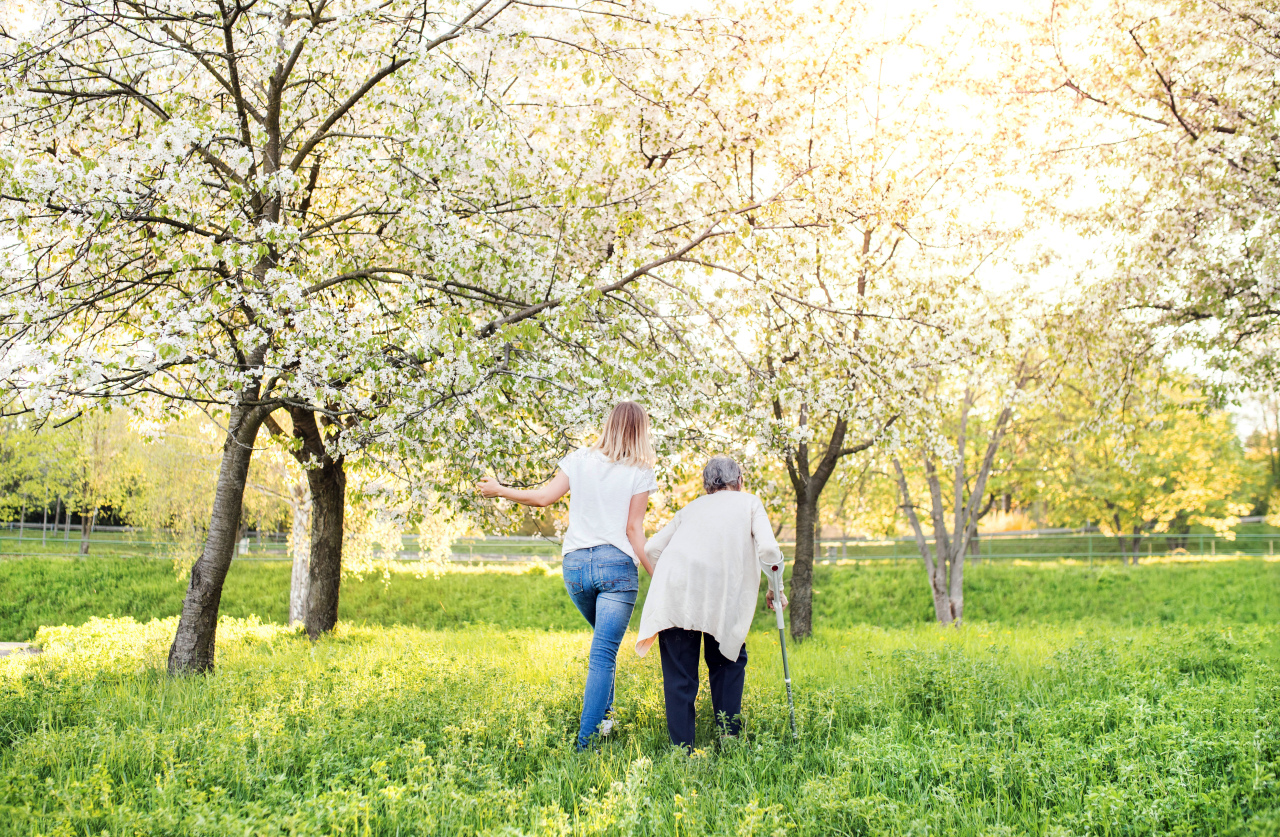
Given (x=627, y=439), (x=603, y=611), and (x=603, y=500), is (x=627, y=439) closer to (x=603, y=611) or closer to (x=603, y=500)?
(x=603, y=500)

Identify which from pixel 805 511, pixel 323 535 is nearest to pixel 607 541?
pixel 323 535

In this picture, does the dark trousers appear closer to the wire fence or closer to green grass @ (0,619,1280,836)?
green grass @ (0,619,1280,836)

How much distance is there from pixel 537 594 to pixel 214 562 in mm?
17628

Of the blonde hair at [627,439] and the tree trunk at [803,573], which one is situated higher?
the blonde hair at [627,439]

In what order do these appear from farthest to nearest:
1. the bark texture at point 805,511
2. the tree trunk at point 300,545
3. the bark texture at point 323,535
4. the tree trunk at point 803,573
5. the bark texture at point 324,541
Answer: the tree trunk at point 300,545 < the tree trunk at point 803,573 < the bark texture at point 805,511 < the bark texture at point 324,541 < the bark texture at point 323,535

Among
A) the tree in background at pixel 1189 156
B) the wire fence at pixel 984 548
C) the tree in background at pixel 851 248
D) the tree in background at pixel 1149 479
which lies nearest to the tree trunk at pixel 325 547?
the tree in background at pixel 851 248

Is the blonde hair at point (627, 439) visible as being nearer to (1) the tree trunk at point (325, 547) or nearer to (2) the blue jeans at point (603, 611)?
(2) the blue jeans at point (603, 611)

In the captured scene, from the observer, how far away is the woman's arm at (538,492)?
5074 mm

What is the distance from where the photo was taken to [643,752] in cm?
471

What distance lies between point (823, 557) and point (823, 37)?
23361 mm

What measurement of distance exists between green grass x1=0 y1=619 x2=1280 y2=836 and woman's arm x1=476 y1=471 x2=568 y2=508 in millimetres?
1249

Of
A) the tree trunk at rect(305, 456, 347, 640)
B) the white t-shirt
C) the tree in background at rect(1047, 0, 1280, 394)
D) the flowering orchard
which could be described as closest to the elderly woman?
the white t-shirt

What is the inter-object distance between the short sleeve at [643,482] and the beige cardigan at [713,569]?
11.3 inches

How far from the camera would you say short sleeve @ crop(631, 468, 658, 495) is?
16.0 feet
